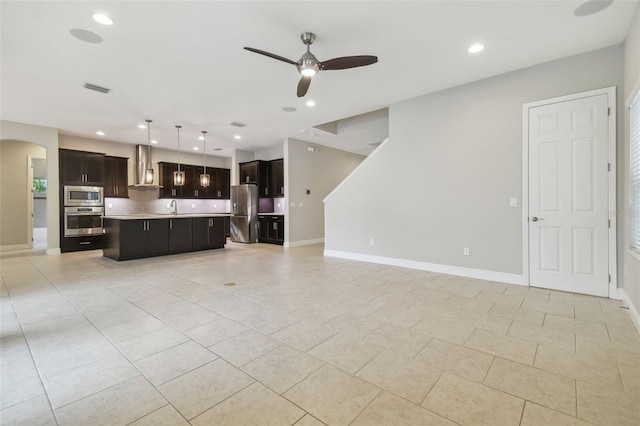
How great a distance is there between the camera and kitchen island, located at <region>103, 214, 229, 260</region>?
236 inches

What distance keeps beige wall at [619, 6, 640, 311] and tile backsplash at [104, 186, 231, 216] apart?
10.5 m

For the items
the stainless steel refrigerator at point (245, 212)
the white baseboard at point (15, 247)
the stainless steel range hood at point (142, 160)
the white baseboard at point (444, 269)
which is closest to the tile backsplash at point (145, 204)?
the stainless steel range hood at point (142, 160)

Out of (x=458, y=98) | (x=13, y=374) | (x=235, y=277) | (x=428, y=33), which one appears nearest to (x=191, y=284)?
(x=235, y=277)

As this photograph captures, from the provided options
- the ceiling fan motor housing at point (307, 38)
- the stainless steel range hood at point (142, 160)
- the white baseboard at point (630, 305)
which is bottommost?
the white baseboard at point (630, 305)

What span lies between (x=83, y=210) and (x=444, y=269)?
8897 mm

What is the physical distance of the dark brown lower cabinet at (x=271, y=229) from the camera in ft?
27.4

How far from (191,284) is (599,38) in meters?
6.08

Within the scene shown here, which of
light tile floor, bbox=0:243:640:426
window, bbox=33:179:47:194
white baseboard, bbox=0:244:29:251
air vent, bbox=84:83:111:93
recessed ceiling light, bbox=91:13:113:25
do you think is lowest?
light tile floor, bbox=0:243:640:426

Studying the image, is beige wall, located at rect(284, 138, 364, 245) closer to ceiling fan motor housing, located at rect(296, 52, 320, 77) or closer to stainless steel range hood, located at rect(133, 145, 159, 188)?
stainless steel range hood, located at rect(133, 145, 159, 188)

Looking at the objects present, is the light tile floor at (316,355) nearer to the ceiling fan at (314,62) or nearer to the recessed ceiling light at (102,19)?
the ceiling fan at (314,62)

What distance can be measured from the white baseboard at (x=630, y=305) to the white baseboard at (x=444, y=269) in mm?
956

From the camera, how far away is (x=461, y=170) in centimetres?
452

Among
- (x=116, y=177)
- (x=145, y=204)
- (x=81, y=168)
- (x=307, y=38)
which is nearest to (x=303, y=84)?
(x=307, y=38)

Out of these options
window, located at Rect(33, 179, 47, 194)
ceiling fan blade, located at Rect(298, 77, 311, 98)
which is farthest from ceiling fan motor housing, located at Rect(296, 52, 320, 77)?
window, located at Rect(33, 179, 47, 194)
